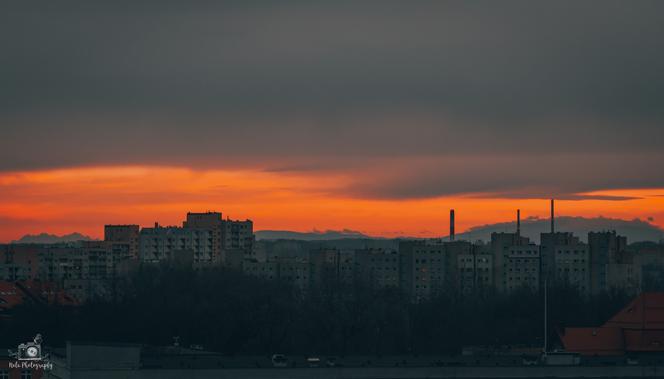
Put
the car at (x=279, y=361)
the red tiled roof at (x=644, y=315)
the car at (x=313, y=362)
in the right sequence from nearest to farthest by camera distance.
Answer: the car at (x=279, y=361), the car at (x=313, y=362), the red tiled roof at (x=644, y=315)

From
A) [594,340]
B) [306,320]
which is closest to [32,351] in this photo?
[594,340]

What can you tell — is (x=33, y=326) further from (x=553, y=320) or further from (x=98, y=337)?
(x=553, y=320)

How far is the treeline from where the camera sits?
98.1 m

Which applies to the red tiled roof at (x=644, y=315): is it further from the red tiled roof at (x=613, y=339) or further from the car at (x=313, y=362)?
the car at (x=313, y=362)

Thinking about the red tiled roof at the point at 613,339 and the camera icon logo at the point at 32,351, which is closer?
the camera icon logo at the point at 32,351

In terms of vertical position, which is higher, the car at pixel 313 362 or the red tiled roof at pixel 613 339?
the red tiled roof at pixel 613 339

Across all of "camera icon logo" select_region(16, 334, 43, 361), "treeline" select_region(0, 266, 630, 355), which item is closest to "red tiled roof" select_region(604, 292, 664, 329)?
"treeline" select_region(0, 266, 630, 355)

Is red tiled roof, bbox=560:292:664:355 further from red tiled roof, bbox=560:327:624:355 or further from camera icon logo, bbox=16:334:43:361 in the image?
camera icon logo, bbox=16:334:43:361

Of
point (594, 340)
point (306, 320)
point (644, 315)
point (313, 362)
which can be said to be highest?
point (644, 315)

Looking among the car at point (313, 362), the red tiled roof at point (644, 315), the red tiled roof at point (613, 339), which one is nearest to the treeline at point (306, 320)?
the red tiled roof at point (644, 315)

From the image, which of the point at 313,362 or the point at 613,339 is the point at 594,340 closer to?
the point at 613,339

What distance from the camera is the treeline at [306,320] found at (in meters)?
98.1

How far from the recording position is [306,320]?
108 meters

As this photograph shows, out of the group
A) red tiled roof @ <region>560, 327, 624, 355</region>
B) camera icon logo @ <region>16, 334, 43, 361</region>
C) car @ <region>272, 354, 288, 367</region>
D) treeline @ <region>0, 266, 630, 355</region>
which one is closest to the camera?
camera icon logo @ <region>16, 334, 43, 361</region>
